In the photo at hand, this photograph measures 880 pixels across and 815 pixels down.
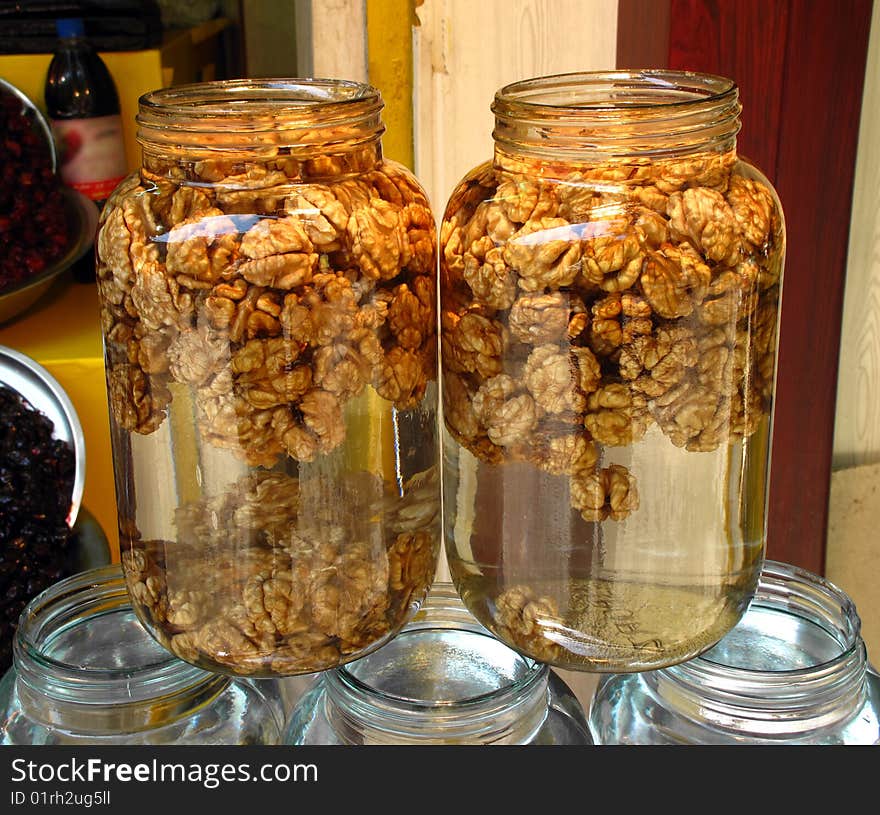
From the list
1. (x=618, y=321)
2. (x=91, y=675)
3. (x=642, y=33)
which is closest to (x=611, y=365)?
(x=618, y=321)

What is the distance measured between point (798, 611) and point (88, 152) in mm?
1411

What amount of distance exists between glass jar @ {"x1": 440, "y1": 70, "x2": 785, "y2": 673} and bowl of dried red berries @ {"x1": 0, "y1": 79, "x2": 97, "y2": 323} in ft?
3.47

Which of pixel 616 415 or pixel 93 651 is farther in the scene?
pixel 93 651

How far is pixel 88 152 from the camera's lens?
5.76 feet

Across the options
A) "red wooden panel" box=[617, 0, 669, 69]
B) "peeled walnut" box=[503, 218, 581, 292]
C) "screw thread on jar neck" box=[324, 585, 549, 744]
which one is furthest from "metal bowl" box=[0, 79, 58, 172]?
"peeled walnut" box=[503, 218, 581, 292]

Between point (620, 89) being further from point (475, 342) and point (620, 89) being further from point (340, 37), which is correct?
point (340, 37)

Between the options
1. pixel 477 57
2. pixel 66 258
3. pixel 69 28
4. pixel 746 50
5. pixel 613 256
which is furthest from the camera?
pixel 69 28

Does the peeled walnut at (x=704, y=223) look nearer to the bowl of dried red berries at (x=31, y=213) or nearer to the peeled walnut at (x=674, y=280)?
the peeled walnut at (x=674, y=280)

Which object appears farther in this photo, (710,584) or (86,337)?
(86,337)

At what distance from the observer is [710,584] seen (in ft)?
2.10

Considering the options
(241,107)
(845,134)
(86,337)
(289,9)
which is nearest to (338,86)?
(241,107)

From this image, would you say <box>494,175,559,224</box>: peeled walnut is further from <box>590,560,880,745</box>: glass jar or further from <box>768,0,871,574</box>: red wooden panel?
<box>768,0,871,574</box>: red wooden panel

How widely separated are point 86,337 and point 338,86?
3.28 feet

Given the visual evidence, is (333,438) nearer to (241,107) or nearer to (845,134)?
(241,107)
